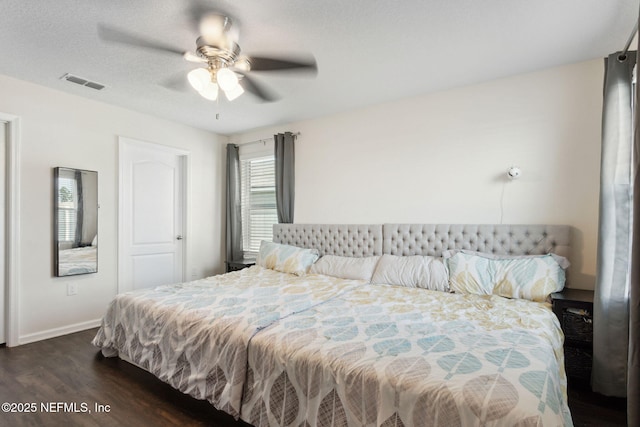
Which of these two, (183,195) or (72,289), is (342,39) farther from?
(72,289)

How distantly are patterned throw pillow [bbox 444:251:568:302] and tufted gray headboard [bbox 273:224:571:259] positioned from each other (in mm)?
172

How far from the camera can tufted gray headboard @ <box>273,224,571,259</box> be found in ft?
8.97

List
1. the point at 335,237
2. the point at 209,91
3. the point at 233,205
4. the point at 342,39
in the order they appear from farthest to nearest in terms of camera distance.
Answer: the point at 233,205 → the point at 335,237 → the point at 342,39 → the point at 209,91

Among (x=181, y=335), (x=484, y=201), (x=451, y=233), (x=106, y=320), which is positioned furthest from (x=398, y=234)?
(x=106, y=320)

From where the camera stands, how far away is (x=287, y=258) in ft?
12.2

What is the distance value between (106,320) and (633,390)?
3.34m

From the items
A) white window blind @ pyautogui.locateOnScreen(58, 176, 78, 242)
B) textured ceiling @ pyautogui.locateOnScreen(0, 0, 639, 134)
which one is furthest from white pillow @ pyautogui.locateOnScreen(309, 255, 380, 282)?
white window blind @ pyautogui.locateOnScreen(58, 176, 78, 242)

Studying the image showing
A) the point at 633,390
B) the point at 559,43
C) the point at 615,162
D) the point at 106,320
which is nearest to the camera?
the point at 633,390

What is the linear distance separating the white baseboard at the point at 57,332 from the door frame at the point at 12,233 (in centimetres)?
6

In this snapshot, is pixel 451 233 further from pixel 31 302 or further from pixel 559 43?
pixel 31 302

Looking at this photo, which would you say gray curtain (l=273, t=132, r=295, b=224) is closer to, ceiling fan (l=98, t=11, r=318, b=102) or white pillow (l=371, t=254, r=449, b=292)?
white pillow (l=371, t=254, r=449, b=292)

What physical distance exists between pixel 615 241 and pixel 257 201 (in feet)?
13.5

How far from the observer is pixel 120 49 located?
242cm

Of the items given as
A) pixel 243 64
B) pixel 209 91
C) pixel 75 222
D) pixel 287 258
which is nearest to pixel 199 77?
pixel 209 91
